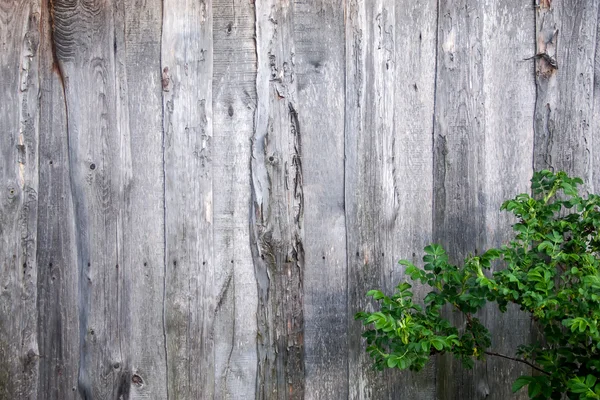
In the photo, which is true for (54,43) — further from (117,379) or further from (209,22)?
(117,379)

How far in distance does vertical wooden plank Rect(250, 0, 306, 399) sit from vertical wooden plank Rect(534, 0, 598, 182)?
93 cm

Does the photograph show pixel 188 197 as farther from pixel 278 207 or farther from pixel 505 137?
pixel 505 137

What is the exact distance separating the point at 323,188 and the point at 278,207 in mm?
182

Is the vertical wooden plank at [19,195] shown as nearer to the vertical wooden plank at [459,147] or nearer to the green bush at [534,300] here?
the green bush at [534,300]

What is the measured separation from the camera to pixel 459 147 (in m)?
2.22

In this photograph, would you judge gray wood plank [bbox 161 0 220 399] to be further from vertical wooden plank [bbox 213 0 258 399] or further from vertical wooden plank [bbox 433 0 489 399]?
vertical wooden plank [bbox 433 0 489 399]

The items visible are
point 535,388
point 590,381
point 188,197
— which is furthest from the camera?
point 188,197

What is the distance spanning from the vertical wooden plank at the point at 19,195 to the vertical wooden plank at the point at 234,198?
68 cm

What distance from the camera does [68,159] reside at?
220 cm

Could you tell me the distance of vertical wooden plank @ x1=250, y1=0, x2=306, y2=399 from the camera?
218 cm

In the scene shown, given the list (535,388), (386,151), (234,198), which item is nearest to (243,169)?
(234,198)

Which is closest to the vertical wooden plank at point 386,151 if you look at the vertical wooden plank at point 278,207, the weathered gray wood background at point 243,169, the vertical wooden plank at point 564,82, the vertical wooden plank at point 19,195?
the weathered gray wood background at point 243,169

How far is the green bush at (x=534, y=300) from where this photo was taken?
168cm

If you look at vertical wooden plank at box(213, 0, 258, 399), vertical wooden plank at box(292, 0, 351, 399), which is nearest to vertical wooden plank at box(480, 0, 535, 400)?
vertical wooden plank at box(292, 0, 351, 399)
